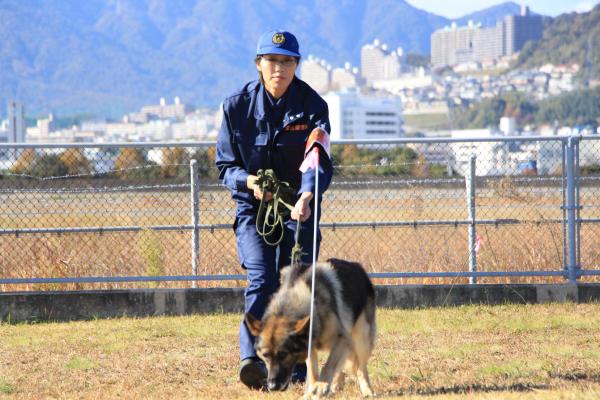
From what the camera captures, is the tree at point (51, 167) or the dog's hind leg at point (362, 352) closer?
the dog's hind leg at point (362, 352)

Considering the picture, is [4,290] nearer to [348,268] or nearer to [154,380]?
[154,380]

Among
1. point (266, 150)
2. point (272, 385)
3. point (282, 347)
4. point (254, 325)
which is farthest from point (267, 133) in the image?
point (272, 385)

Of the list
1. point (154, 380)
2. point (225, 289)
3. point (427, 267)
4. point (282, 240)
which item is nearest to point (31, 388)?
point (154, 380)

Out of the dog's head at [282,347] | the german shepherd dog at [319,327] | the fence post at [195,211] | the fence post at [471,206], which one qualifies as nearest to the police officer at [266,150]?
the german shepherd dog at [319,327]

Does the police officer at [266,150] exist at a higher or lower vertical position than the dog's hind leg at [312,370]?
higher

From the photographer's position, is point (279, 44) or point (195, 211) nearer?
point (279, 44)

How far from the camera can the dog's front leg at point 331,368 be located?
6.67m

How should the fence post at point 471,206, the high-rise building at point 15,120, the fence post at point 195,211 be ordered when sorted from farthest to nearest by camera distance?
1. the high-rise building at point 15,120
2. the fence post at point 471,206
3. the fence post at point 195,211

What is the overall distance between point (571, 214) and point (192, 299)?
14.5 ft

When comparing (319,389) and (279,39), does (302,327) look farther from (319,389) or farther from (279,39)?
(279,39)

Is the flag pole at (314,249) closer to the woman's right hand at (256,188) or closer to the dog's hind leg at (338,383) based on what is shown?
the woman's right hand at (256,188)

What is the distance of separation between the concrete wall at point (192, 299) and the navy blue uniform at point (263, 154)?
413 centimetres

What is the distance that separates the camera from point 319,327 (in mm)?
6676

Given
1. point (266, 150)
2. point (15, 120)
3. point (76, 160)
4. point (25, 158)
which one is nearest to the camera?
point (266, 150)
